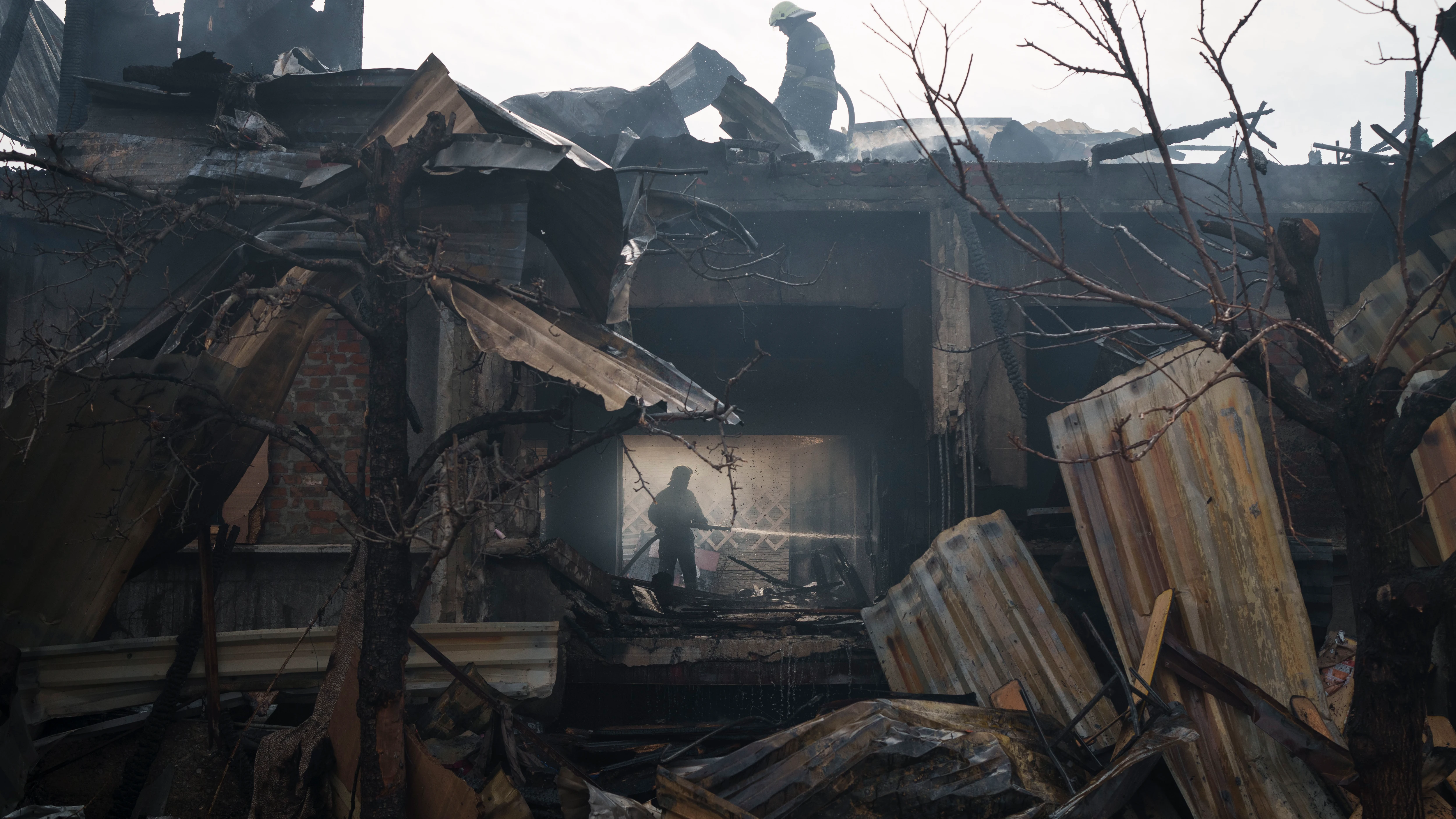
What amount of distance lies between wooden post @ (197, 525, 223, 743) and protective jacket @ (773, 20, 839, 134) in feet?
38.8

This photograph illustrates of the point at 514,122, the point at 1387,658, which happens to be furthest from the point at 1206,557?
the point at 514,122

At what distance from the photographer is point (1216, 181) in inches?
297

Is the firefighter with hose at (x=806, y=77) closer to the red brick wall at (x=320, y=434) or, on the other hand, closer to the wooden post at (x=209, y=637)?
the red brick wall at (x=320, y=434)

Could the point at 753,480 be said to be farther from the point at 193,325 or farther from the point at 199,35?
the point at 193,325

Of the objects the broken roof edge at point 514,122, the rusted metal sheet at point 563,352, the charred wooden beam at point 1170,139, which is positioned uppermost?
the charred wooden beam at point 1170,139

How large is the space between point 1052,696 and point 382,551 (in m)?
4.08

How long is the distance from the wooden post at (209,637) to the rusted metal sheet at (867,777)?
2.51 m

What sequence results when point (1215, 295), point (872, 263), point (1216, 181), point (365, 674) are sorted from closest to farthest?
point (1215, 295)
point (365, 674)
point (1216, 181)
point (872, 263)

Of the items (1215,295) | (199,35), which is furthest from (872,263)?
(199,35)

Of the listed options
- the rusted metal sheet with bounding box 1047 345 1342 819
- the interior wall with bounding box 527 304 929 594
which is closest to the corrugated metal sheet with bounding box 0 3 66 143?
the interior wall with bounding box 527 304 929 594

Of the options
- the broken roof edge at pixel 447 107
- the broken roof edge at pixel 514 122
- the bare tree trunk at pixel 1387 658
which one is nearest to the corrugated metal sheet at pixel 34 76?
the broken roof edge at pixel 447 107

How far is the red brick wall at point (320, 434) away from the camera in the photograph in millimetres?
6621

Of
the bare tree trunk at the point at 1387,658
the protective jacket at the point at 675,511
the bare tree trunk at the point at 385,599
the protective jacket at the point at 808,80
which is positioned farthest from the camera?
the protective jacket at the point at 808,80

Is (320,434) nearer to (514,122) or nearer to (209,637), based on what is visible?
(209,637)
